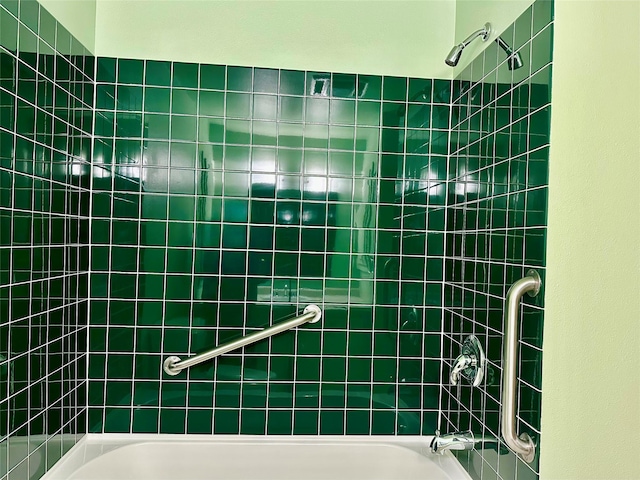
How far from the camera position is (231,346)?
2188mm

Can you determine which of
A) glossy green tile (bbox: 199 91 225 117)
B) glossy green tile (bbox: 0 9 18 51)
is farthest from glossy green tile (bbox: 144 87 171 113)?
glossy green tile (bbox: 0 9 18 51)

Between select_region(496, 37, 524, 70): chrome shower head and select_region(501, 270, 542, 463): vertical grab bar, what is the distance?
58 cm

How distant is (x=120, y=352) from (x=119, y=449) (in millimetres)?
337

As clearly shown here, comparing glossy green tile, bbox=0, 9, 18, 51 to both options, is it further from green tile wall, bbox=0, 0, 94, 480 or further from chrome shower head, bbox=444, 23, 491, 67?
chrome shower head, bbox=444, 23, 491, 67

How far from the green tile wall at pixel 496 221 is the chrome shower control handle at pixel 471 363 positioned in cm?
3

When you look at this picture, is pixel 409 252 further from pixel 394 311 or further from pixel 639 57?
pixel 639 57

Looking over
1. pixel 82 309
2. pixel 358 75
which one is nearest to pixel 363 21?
pixel 358 75

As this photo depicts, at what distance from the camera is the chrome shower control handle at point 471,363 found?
1896 mm

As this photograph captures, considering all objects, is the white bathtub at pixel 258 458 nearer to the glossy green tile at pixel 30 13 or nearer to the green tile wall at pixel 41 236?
the green tile wall at pixel 41 236

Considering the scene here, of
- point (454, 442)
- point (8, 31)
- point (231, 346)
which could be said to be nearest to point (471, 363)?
point (454, 442)

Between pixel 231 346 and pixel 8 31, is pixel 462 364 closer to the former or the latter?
pixel 231 346

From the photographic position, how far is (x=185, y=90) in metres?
2.23

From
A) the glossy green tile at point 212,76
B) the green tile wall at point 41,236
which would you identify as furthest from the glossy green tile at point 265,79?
the green tile wall at point 41,236

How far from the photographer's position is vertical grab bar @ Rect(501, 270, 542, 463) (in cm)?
154
